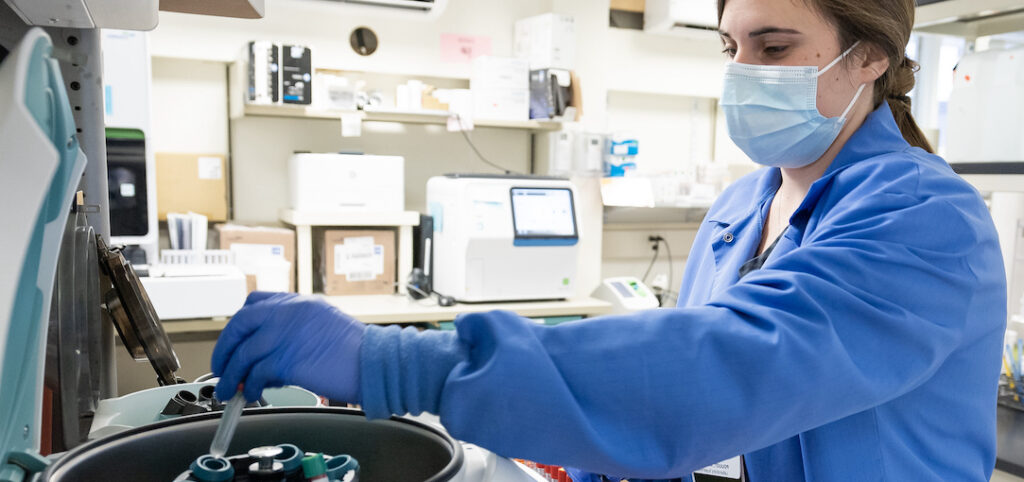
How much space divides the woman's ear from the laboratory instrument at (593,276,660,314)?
7.97ft

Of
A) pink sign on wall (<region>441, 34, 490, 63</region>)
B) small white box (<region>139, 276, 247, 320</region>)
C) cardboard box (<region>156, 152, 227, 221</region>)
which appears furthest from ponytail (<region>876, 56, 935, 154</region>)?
cardboard box (<region>156, 152, 227, 221</region>)

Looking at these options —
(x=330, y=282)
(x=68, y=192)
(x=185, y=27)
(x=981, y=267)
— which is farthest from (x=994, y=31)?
(x=185, y=27)

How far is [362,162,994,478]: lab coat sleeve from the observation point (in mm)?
574

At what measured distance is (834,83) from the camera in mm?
1050

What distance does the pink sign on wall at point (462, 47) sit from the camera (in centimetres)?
378

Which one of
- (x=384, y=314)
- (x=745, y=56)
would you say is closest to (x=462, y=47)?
(x=384, y=314)

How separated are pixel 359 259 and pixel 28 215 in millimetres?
2914

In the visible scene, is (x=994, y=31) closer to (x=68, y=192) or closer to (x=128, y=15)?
(x=128, y=15)

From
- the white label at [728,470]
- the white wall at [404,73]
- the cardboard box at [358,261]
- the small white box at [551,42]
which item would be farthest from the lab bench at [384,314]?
the white label at [728,470]

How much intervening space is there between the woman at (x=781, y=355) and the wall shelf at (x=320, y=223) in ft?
7.90

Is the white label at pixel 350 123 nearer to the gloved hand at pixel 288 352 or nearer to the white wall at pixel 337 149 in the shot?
the white wall at pixel 337 149

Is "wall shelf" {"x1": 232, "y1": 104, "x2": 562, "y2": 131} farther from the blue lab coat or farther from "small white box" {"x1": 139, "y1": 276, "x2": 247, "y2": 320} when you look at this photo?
the blue lab coat

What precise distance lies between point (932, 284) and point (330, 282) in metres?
2.85

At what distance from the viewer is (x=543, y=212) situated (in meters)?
3.27
